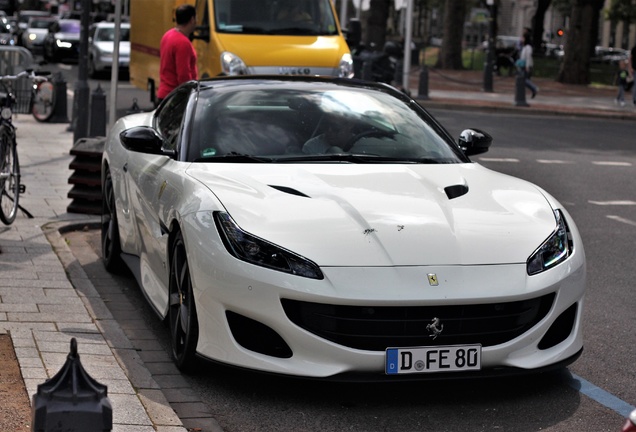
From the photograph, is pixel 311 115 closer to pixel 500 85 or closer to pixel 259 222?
pixel 259 222

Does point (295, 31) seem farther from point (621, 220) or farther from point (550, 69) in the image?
point (550, 69)

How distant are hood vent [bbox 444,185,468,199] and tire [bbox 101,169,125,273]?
273 cm

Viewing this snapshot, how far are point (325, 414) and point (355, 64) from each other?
2891 centimetres

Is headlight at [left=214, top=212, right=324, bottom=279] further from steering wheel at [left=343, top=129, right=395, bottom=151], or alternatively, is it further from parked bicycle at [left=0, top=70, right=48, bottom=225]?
parked bicycle at [left=0, top=70, right=48, bottom=225]

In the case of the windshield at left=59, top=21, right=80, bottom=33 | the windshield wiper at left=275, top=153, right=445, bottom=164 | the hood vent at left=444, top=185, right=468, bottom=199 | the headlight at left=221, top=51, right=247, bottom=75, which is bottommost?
the windshield at left=59, top=21, right=80, bottom=33

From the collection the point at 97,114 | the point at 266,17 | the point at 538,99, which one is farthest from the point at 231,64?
the point at 538,99

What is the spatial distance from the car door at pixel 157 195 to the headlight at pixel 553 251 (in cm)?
181

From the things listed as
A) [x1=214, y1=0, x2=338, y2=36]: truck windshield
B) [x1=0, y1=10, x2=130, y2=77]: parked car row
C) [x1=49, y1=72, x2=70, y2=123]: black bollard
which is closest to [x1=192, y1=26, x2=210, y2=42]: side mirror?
[x1=214, y1=0, x2=338, y2=36]: truck windshield

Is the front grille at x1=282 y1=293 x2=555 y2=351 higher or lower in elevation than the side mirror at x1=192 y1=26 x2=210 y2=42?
lower

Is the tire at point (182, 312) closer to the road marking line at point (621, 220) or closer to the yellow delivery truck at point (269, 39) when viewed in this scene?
the road marking line at point (621, 220)

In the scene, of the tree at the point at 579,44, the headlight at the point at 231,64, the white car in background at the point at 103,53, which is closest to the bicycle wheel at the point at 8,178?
the headlight at the point at 231,64

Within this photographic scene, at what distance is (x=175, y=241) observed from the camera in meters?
6.02

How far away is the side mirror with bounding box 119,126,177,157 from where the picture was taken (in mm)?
6664

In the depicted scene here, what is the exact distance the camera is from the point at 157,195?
6.57 meters
